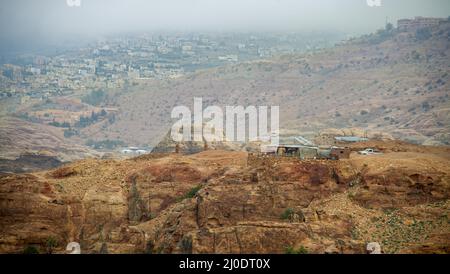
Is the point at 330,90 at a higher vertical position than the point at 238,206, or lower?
lower

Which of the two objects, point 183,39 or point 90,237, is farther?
point 183,39

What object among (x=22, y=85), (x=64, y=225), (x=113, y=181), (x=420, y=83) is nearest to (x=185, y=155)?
(x=113, y=181)

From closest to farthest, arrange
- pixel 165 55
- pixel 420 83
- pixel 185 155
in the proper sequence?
pixel 185 155, pixel 420 83, pixel 165 55

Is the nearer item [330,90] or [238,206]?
[238,206]

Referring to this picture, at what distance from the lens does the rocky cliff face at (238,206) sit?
153 feet

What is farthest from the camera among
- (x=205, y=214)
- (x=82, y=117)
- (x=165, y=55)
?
(x=165, y=55)

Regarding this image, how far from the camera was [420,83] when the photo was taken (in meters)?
120

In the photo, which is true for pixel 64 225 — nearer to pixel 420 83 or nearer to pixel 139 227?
pixel 139 227

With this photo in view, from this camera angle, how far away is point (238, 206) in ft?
163

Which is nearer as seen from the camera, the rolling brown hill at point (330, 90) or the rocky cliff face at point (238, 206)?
the rocky cliff face at point (238, 206)

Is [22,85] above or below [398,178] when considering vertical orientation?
below

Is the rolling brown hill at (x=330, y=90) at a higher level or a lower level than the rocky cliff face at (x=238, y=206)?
lower

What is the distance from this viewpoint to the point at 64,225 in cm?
5178

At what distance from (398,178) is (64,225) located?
12911mm
